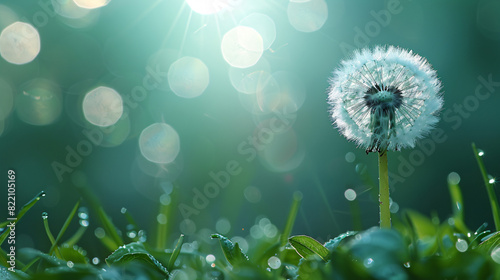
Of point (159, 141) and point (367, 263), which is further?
point (159, 141)

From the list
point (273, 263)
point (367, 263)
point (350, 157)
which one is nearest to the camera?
point (367, 263)

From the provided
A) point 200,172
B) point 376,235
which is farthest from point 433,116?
point 200,172

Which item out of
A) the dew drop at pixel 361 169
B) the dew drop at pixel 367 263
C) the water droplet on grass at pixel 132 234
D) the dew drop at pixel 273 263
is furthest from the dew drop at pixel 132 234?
the dew drop at pixel 367 263

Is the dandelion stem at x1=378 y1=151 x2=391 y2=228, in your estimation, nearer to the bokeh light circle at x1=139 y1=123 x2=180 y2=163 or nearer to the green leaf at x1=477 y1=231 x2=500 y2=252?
the green leaf at x1=477 y1=231 x2=500 y2=252

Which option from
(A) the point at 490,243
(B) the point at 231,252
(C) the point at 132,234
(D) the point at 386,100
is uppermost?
(D) the point at 386,100

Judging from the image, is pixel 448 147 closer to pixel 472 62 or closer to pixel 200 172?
pixel 472 62

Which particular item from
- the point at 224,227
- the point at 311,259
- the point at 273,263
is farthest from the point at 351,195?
the point at 311,259

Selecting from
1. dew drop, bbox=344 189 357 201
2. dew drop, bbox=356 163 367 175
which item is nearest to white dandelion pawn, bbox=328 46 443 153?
dew drop, bbox=356 163 367 175

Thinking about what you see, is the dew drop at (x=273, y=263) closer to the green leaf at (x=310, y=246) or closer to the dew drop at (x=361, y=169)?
the green leaf at (x=310, y=246)

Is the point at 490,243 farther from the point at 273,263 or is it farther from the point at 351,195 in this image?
the point at 351,195
